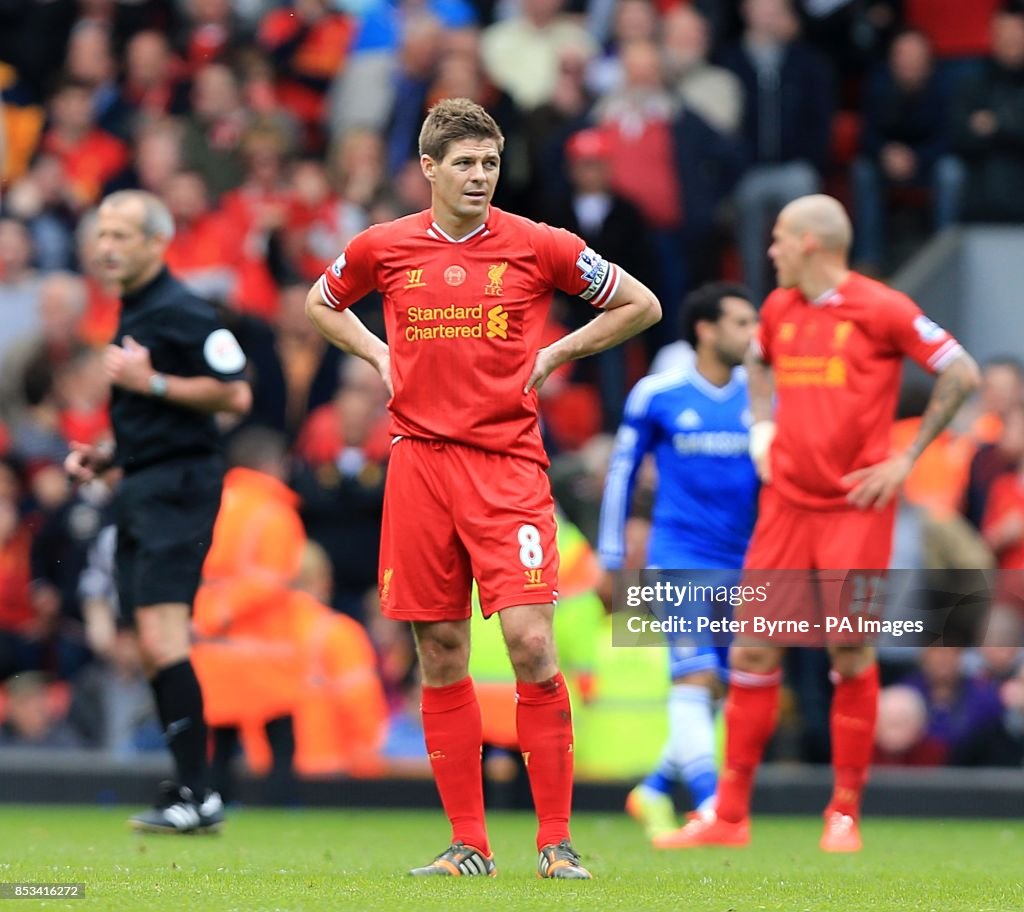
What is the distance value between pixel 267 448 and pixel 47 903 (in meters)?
7.69

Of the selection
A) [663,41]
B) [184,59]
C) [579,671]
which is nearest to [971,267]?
[663,41]

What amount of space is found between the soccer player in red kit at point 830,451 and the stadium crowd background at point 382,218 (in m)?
2.62

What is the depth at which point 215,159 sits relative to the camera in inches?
645

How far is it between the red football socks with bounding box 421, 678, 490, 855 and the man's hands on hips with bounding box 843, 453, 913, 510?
2.33 meters

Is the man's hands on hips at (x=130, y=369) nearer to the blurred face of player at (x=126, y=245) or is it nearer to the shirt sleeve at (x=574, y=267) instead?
the blurred face of player at (x=126, y=245)

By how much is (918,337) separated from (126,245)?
334 centimetres

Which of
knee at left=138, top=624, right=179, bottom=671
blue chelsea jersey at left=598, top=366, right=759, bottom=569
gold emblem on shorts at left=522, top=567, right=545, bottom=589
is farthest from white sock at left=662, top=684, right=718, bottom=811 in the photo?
gold emblem on shorts at left=522, top=567, right=545, bottom=589

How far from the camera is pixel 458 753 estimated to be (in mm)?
7391

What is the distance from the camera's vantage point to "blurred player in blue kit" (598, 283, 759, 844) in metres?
10.3

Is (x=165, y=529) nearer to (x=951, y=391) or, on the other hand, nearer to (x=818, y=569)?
(x=818, y=569)

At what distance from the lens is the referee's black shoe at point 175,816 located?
9.33m

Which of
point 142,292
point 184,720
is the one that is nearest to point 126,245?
point 142,292

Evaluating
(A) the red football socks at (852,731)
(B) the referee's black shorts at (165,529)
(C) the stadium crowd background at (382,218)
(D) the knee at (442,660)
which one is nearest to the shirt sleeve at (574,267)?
(D) the knee at (442,660)

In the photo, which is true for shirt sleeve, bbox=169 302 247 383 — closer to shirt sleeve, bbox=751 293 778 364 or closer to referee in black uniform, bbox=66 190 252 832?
referee in black uniform, bbox=66 190 252 832
